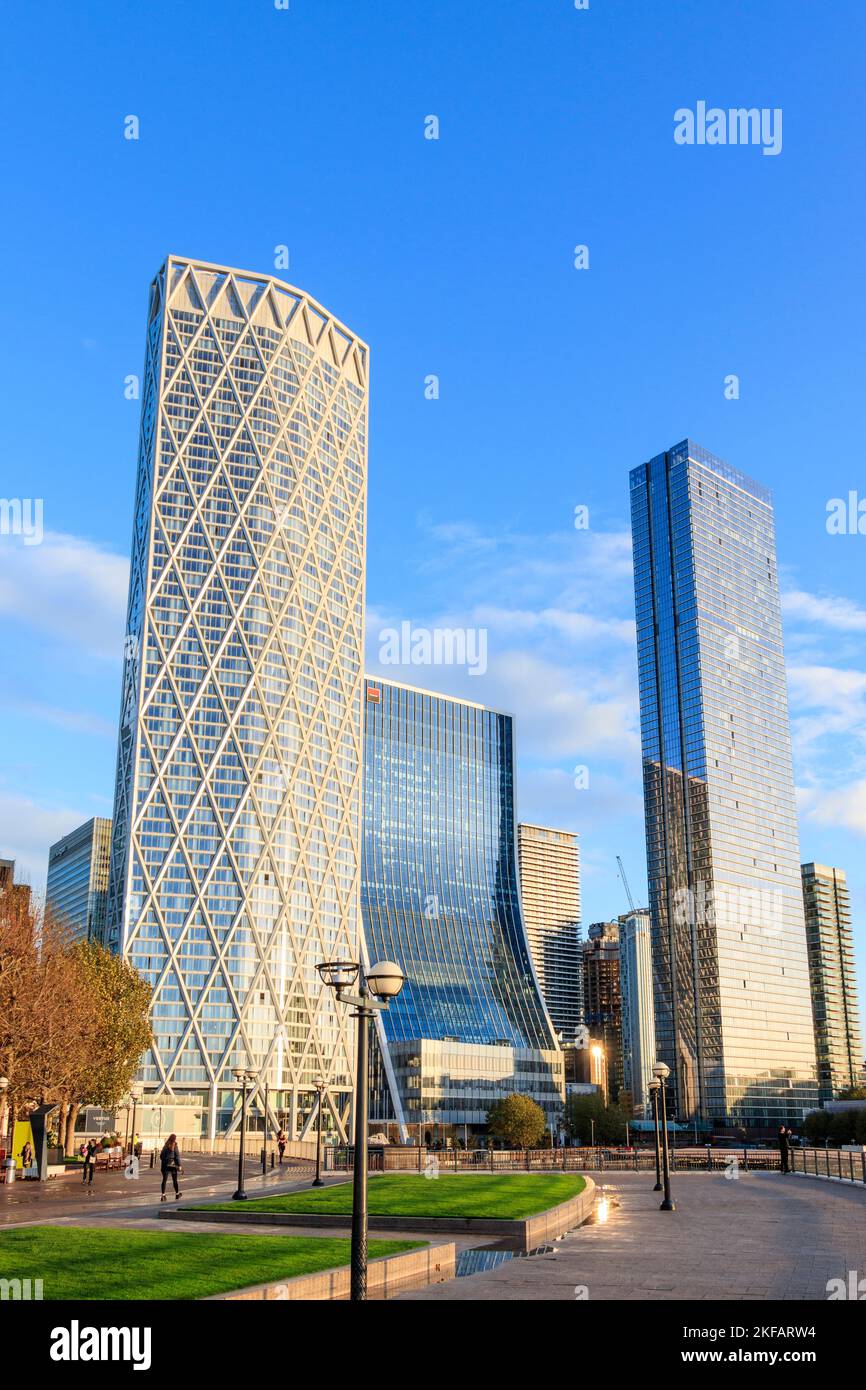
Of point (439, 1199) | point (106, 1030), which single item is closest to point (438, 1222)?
point (439, 1199)

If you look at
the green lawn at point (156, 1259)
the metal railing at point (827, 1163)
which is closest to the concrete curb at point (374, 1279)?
the green lawn at point (156, 1259)

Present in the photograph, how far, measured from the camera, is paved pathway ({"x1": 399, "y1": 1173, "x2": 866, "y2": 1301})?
1747 cm

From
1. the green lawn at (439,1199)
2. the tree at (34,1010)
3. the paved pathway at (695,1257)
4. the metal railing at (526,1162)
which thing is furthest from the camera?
the metal railing at (526,1162)

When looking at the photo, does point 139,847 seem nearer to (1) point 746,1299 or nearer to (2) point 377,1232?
(2) point 377,1232

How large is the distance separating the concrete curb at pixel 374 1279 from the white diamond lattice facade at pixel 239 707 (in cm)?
12663

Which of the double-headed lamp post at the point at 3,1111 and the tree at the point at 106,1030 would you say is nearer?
the double-headed lamp post at the point at 3,1111

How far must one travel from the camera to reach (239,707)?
152 meters

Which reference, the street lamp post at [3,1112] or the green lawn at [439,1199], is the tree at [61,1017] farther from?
the green lawn at [439,1199]

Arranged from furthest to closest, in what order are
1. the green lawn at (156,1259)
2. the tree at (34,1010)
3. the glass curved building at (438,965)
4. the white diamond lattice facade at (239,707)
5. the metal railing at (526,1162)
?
1. the glass curved building at (438,965)
2. the white diamond lattice facade at (239,707)
3. the metal railing at (526,1162)
4. the tree at (34,1010)
5. the green lawn at (156,1259)

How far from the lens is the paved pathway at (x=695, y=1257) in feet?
57.3

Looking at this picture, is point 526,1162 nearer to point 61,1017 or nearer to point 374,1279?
point 61,1017

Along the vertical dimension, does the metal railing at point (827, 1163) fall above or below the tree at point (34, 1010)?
below

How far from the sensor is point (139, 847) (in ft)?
470

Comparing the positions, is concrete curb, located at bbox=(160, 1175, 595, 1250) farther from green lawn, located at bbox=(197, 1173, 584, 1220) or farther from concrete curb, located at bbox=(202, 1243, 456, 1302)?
concrete curb, located at bbox=(202, 1243, 456, 1302)
